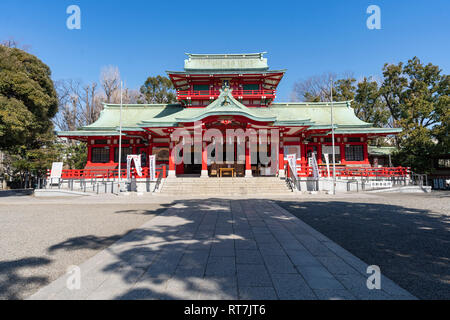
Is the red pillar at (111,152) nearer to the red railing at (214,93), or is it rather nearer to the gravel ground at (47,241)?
the red railing at (214,93)

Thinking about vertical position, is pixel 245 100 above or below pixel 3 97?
above

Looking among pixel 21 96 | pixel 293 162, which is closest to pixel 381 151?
pixel 293 162

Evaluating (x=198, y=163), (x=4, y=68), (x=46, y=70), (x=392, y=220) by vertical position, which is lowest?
(x=392, y=220)

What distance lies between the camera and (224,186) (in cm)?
1504

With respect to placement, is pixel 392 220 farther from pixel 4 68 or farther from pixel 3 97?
pixel 4 68

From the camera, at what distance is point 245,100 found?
21812mm

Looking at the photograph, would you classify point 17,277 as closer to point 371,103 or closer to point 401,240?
point 401,240

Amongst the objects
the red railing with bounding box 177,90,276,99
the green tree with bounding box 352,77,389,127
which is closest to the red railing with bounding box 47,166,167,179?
the red railing with bounding box 177,90,276,99

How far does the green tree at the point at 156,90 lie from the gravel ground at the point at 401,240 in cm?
3414

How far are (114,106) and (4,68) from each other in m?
11.3

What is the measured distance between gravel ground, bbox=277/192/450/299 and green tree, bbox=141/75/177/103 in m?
34.1

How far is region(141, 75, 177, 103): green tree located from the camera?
3726 cm

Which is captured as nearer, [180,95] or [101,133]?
[101,133]
